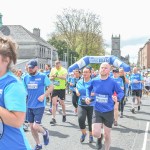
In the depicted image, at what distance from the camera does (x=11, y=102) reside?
269 centimetres

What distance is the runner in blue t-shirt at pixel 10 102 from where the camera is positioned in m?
2.68

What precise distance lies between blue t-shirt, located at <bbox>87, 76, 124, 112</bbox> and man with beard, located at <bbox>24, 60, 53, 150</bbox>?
38.6 inches

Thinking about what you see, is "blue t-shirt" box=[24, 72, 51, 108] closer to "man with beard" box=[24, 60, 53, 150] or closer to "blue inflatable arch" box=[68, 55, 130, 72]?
"man with beard" box=[24, 60, 53, 150]

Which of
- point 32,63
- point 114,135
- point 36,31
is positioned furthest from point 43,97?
point 36,31

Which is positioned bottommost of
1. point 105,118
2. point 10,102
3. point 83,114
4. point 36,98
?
point 83,114

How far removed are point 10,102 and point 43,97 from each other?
5100mm

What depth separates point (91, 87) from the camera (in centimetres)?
773

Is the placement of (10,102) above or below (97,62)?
below

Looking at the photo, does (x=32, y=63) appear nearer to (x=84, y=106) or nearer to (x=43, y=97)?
(x=43, y=97)

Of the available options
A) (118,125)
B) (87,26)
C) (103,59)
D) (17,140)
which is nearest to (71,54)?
(87,26)

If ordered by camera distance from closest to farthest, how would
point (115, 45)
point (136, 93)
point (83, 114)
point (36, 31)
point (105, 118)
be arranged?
point (105, 118) → point (83, 114) → point (136, 93) → point (36, 31) → point (115, 45)

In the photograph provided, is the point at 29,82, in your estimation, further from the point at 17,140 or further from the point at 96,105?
the point at 17,140

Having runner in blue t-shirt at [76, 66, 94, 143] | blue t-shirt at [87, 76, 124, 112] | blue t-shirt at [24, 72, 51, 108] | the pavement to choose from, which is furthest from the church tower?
blue t-shirt at [87, 76, 124, 112]

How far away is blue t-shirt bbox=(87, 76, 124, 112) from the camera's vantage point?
748 cm
